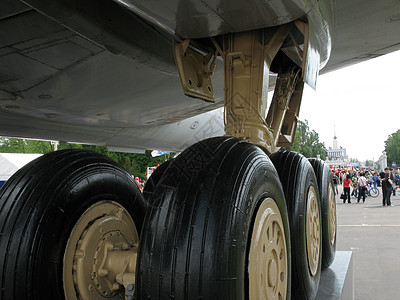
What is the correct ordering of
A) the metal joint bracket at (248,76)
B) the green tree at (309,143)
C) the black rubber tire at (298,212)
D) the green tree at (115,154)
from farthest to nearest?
the green tree at (309,143) < the green tree at (115,154) < the metal joint bracket at (248,76) < the black rubber tire at (298,212)

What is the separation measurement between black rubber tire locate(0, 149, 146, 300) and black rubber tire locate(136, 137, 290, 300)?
66 cm

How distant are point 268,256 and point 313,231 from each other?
1.32 m

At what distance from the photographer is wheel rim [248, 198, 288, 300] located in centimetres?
168

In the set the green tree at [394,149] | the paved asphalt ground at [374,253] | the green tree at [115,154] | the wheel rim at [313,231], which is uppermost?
the green tree at [394,149]

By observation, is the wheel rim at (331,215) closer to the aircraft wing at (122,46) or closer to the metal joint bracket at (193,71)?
the aircraft wing at (122,46)

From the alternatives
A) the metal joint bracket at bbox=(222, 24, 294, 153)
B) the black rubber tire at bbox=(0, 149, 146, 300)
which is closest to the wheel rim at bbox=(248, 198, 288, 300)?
the metal joint bracket at bbox=(222, 24, 294, 153)

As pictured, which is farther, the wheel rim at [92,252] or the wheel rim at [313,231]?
the wheel rim at [313,231]

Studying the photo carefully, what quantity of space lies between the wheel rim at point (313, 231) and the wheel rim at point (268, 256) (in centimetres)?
86

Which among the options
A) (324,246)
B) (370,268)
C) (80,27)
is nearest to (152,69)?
(80,27)

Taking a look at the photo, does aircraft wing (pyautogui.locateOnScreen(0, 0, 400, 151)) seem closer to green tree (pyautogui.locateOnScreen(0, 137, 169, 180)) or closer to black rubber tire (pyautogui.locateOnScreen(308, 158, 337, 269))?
black rubber tire (pyautogui.locateOnScreen(308, 158, 337, 269))

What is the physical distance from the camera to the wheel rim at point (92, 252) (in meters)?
2.04

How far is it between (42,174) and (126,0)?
102 cm

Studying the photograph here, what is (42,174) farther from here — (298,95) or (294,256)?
(298,95)

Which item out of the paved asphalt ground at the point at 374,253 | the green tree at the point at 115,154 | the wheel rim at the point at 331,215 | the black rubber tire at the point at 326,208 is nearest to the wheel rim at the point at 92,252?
the black rubber tire at the point at 326,208
